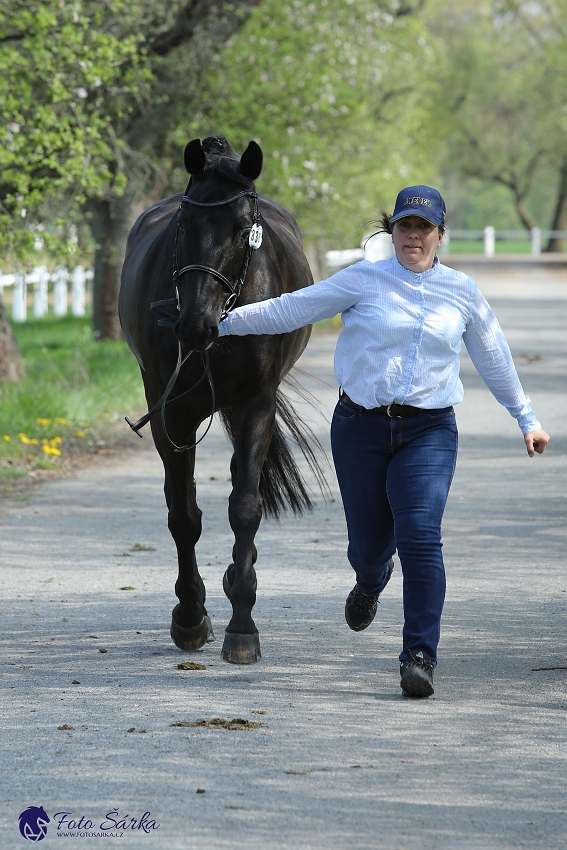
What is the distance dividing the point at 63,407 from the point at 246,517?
23.3 feet

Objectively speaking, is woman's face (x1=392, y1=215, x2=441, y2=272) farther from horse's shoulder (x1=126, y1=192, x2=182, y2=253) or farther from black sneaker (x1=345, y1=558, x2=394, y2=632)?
horse's shoulder (x1=126, y1=192, x2=182, y2=253)

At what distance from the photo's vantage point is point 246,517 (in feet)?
17.0

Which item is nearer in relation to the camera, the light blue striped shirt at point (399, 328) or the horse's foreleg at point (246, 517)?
the light blue striped shirt at point (399, 328)

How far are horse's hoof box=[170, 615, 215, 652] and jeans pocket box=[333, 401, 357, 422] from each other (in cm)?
112

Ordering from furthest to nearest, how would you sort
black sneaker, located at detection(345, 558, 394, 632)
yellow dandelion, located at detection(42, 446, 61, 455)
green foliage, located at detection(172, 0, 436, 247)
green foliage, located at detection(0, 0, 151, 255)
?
green foliage, located at detection(172, 0, 436, 247) → green foliage, located at detection(0, 0, 151, 255) → yellow dandelion, located at detection(42, 446, 61, 455) → black sneaker, located at detection(345, 558, 394, 632)

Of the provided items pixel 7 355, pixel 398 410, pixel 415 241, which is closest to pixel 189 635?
pixel 398 410

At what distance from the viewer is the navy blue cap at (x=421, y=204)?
4.62 meters

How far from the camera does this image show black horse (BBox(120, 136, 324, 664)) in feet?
15.8

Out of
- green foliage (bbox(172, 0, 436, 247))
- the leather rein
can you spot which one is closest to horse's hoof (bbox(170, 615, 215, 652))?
the leather rein

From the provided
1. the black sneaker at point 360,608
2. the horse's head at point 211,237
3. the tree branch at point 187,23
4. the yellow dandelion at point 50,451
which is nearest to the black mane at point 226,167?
the horse's head at point 211,237

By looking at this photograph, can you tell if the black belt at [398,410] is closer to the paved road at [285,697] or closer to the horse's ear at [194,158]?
the paved road at [285,697]

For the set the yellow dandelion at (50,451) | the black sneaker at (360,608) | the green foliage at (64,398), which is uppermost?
the black sneaker at (360,608)

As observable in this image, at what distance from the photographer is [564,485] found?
906 centimetres

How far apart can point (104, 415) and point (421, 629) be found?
26.5 ft
